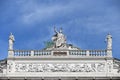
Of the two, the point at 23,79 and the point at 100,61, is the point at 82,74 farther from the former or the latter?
the point at 23,79

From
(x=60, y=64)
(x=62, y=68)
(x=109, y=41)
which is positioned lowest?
(x=62, y=68)

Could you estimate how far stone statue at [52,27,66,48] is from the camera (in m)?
40.2

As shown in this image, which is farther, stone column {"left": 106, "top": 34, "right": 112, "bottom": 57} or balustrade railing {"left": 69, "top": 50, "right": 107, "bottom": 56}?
balustrade railing {"left": 69, "top": 50, "right": 107, "bottom": 56}

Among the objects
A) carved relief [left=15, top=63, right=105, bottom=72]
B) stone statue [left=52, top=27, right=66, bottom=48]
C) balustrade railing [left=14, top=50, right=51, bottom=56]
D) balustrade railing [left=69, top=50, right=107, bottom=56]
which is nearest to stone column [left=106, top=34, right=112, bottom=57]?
balustrade railing [left=69, top=50, right=107, bottom=56]

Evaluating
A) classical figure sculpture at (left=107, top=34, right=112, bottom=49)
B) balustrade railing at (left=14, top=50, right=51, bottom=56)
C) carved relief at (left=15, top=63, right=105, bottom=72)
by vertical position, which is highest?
classical figure sculpture at (left=107, top=34, right=112, bottom=49)

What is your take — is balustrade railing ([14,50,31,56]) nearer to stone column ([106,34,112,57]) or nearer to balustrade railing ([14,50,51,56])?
balustrade railing ([14,50,51,56])

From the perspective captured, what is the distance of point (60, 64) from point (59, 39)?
7.11ft

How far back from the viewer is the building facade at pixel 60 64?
39.1 metres

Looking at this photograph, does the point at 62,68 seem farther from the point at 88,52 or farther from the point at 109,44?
the point at 109,44

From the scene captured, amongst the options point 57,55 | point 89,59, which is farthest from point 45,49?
point 89,59

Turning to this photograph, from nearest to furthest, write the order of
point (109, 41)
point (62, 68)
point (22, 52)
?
point (62, 68), point (109, 41), point (22, 52)

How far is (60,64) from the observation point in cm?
3966

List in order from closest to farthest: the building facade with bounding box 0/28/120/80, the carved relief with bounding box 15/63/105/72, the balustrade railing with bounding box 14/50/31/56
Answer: the building facade with bounding box 0/28/120/80
the carved relief with bounding box 15/63/105/72
the balustrade railing with bounding box 14/50/31/56

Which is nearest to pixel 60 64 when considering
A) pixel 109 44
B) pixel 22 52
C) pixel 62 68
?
pixel 62 68
